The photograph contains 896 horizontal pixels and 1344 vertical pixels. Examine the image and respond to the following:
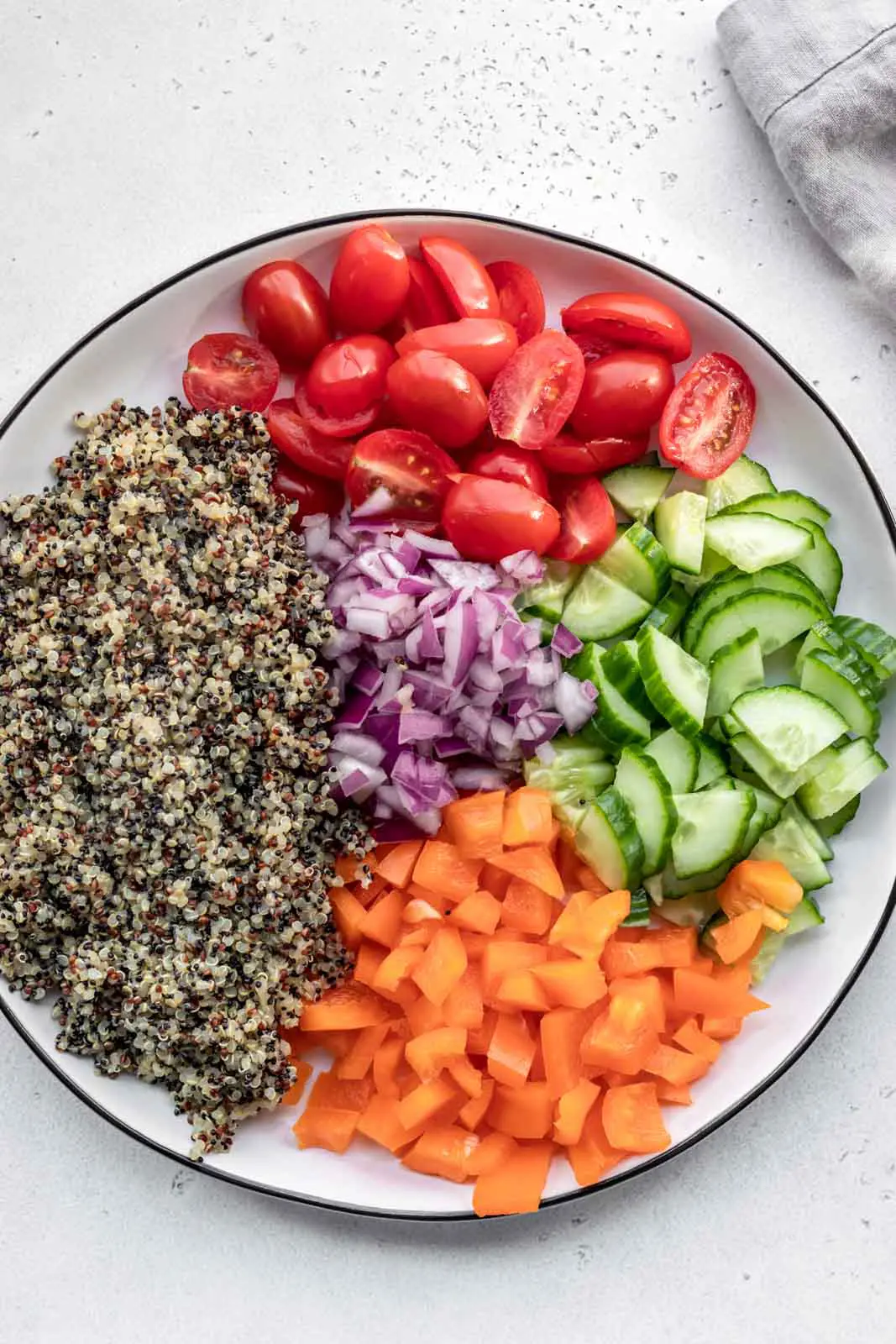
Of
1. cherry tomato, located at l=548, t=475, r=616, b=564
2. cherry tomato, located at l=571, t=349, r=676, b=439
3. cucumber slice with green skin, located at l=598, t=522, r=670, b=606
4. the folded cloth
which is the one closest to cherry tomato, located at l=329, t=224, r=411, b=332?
cherry tomato, located at l=571, t=349, r=676, b=439

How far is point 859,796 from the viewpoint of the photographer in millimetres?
2305

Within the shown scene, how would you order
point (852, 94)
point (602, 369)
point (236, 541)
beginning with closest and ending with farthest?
point (236, 541)
point (602, 369)
point (852, 94)

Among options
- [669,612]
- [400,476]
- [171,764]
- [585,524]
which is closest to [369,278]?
[400,476]

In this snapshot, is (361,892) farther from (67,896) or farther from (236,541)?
(236,541)

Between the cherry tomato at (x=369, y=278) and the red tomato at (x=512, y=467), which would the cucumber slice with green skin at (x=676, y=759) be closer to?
the red tomato at (x=512, y=467)

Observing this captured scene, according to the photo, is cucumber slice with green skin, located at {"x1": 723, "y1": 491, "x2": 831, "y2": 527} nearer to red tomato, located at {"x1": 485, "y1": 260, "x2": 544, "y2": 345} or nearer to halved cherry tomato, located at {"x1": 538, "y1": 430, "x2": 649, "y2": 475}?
halved cherry tomato, located at {"x1": 538, "y1": 430, "x2": 649, "y2": 475}

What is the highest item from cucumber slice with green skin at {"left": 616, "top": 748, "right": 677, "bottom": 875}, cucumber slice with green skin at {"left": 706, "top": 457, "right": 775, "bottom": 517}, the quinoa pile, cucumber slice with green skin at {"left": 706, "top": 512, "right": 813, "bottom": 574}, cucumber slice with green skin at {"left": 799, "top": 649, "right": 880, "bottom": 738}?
cucumber slice with green skin at {"left": 706, "top": 457, "right": 775, "bottom": 517}

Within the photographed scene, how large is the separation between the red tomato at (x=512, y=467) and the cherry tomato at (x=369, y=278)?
1.20ft

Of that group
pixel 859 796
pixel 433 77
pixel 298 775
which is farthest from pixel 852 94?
pixel 298 775

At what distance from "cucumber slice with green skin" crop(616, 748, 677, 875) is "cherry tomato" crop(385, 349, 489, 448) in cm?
74

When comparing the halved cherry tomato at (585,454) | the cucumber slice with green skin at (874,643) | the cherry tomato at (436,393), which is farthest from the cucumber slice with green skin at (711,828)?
the cherry tomato at (436,393)

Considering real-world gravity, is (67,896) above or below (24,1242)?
above

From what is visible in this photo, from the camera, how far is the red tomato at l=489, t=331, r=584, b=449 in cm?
217

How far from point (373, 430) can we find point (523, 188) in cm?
72
